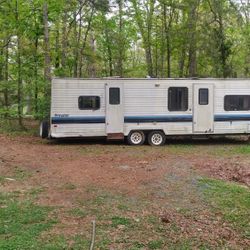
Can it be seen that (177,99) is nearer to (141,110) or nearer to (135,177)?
(141,110)

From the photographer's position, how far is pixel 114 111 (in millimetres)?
14492

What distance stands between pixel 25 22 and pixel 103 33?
26.4ft

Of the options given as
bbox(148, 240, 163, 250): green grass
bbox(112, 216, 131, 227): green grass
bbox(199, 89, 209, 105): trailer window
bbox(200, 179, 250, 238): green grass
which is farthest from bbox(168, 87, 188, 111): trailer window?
bbox(148, 240, 163, 250): green grass

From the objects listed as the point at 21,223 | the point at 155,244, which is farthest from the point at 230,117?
the point at 21,223

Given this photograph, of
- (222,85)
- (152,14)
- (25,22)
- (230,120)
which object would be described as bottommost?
(230,120)

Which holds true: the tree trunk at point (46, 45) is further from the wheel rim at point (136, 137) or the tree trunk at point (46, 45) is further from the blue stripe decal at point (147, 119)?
the wheel rim at point (136, 137)

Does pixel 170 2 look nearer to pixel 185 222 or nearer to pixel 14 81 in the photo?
pixel 14 81

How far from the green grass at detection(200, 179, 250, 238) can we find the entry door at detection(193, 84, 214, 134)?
21.6 ft

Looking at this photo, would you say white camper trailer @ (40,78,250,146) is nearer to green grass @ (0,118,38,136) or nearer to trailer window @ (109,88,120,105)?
trailer window @ (109,88,120,105)

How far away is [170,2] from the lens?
22.3 meters

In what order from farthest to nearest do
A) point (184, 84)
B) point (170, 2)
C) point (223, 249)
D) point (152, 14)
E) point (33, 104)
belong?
point (152, 14), point (170, 2), point (33, 104), point (184, 84), point (223, 249)

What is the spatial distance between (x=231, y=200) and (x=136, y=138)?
7.94 m

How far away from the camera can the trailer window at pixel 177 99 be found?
14844mm

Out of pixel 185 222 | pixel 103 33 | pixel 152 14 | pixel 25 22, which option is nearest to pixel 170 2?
pixel 152 14
